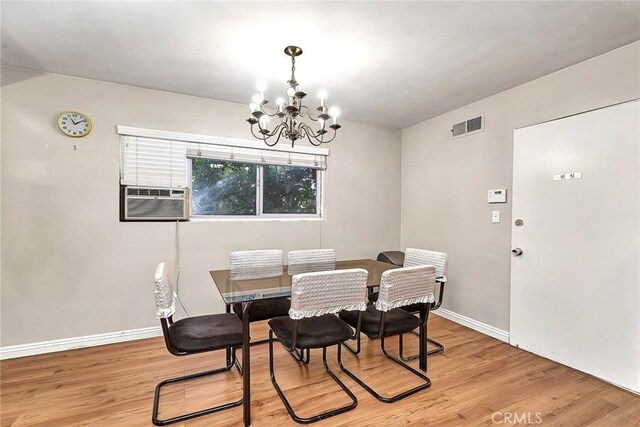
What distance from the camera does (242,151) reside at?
3.25 meters

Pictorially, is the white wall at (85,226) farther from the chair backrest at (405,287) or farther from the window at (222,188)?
the chair backrest at (405,287)

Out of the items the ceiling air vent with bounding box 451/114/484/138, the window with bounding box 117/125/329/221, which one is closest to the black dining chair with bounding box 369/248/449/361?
the window with bounding box 117/125/329/221

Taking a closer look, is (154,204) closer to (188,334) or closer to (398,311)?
(188,334)

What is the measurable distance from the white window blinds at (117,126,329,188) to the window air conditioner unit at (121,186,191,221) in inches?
2.7

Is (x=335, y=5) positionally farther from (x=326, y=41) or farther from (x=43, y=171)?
(x=43, y=171)

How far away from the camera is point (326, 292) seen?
1.73m

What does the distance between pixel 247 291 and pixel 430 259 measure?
1.69 m

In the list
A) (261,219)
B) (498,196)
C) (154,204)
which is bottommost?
(261,219)

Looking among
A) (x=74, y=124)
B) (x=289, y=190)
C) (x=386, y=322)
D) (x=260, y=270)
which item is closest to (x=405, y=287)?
(x=386, y=322)

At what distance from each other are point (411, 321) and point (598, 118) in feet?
6.68

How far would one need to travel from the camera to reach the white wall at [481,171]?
2.26 m

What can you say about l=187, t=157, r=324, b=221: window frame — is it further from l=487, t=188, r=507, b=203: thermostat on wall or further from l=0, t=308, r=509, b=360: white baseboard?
l=487, t=188, r=507, b=203: thermostat on wall

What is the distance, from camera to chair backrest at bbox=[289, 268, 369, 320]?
1672 mm

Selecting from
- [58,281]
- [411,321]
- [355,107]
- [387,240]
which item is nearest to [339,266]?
[411,321]
